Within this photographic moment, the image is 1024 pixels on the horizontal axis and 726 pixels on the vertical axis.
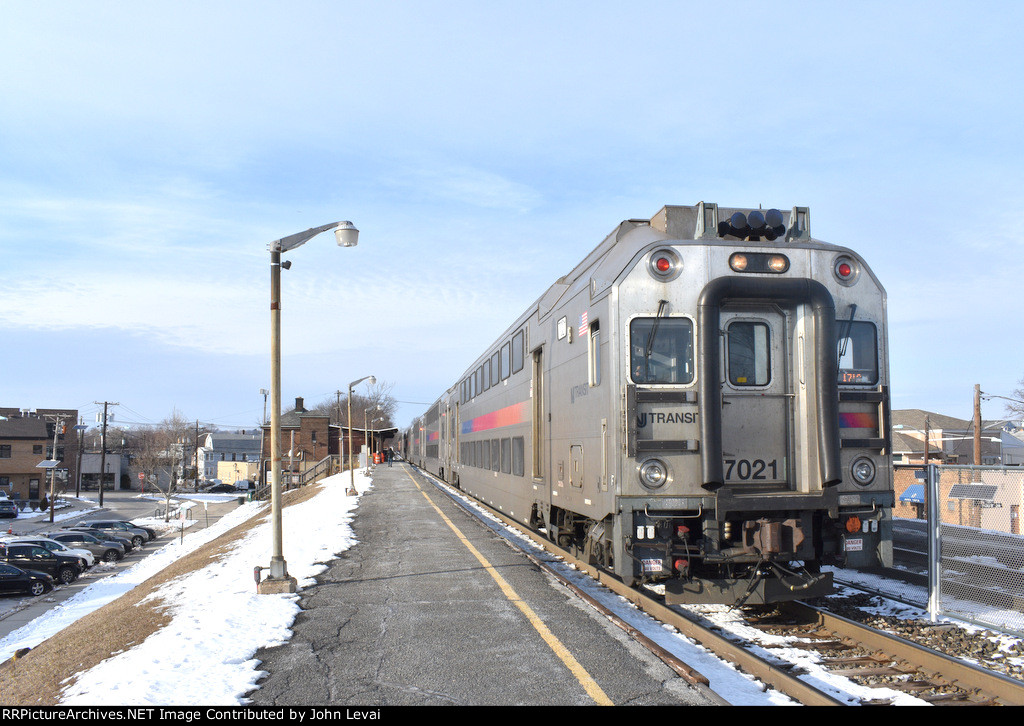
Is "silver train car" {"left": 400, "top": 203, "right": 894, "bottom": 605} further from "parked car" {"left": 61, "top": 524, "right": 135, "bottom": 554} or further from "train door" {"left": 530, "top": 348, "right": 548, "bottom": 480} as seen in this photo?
"parked car" {"left": 61, "top": 524, "right": 135, "bottom": 554}

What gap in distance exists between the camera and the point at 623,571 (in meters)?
7.15

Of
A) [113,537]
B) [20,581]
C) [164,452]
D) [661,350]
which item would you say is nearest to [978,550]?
[661,350]

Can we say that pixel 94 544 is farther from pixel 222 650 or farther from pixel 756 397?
pixel 756 397

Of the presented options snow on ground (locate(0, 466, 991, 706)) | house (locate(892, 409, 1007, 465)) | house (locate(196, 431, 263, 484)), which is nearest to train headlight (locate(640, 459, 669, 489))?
snow on ground (locate(0, 466, 991, 706))

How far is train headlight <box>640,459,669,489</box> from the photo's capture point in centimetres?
709

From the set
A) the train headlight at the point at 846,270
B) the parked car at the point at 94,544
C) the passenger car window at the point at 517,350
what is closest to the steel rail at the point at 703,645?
the train headlight at the point at 846,270

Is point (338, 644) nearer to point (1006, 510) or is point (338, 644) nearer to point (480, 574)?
point (480, 574)

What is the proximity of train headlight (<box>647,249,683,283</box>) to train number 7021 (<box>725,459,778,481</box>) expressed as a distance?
1944mm

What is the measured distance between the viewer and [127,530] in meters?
41.4

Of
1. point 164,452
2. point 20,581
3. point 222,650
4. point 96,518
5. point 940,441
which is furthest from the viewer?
point 164,452

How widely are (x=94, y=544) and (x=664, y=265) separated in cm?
3628

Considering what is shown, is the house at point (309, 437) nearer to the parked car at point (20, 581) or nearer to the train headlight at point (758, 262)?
the parked car at point (20, 581)
